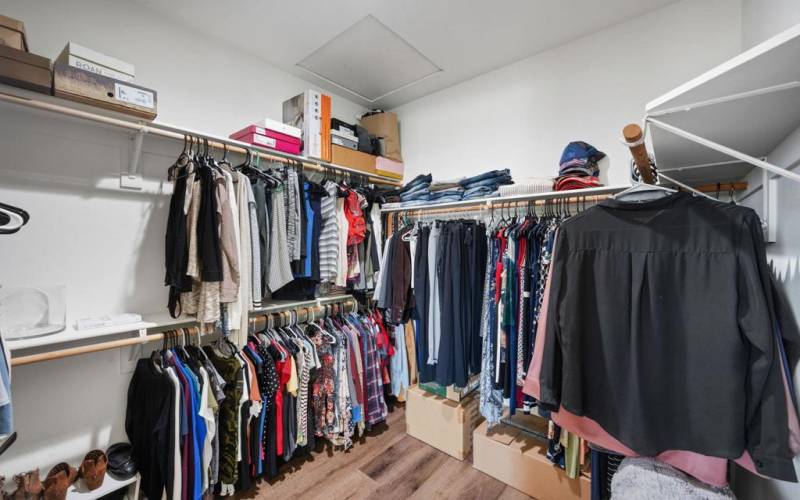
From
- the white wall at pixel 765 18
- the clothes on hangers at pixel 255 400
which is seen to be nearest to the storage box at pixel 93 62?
the clothes on hangers at pixel 255 400

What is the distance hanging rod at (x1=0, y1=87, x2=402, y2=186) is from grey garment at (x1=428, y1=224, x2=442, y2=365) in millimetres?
892

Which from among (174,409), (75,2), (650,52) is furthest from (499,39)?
(174,409)

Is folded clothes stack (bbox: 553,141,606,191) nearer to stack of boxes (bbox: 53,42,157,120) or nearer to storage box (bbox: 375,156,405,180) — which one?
storage box (bbox: 375,156,405,180)

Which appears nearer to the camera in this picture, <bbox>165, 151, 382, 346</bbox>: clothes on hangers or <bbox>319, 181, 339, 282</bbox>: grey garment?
<bbox>165, 151, 382, 346</bbox>: clothes on hangers

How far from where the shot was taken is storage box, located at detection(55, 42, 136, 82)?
1324mm

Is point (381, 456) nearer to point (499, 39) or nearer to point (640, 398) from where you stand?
point (640, 398)

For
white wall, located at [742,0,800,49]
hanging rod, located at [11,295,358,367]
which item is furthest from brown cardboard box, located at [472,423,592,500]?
white wall, located at [742,0,800,49]

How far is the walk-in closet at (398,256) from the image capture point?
3.15 ft

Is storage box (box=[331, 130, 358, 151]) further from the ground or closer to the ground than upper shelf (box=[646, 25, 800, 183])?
further from the ground

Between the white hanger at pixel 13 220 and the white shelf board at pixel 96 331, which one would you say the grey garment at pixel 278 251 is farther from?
the white hanger at pixel 13 220

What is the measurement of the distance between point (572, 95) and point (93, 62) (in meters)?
2.57

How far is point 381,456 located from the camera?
6.90 feet

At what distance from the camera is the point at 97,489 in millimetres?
1409

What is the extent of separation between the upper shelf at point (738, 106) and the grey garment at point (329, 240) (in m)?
1.70
